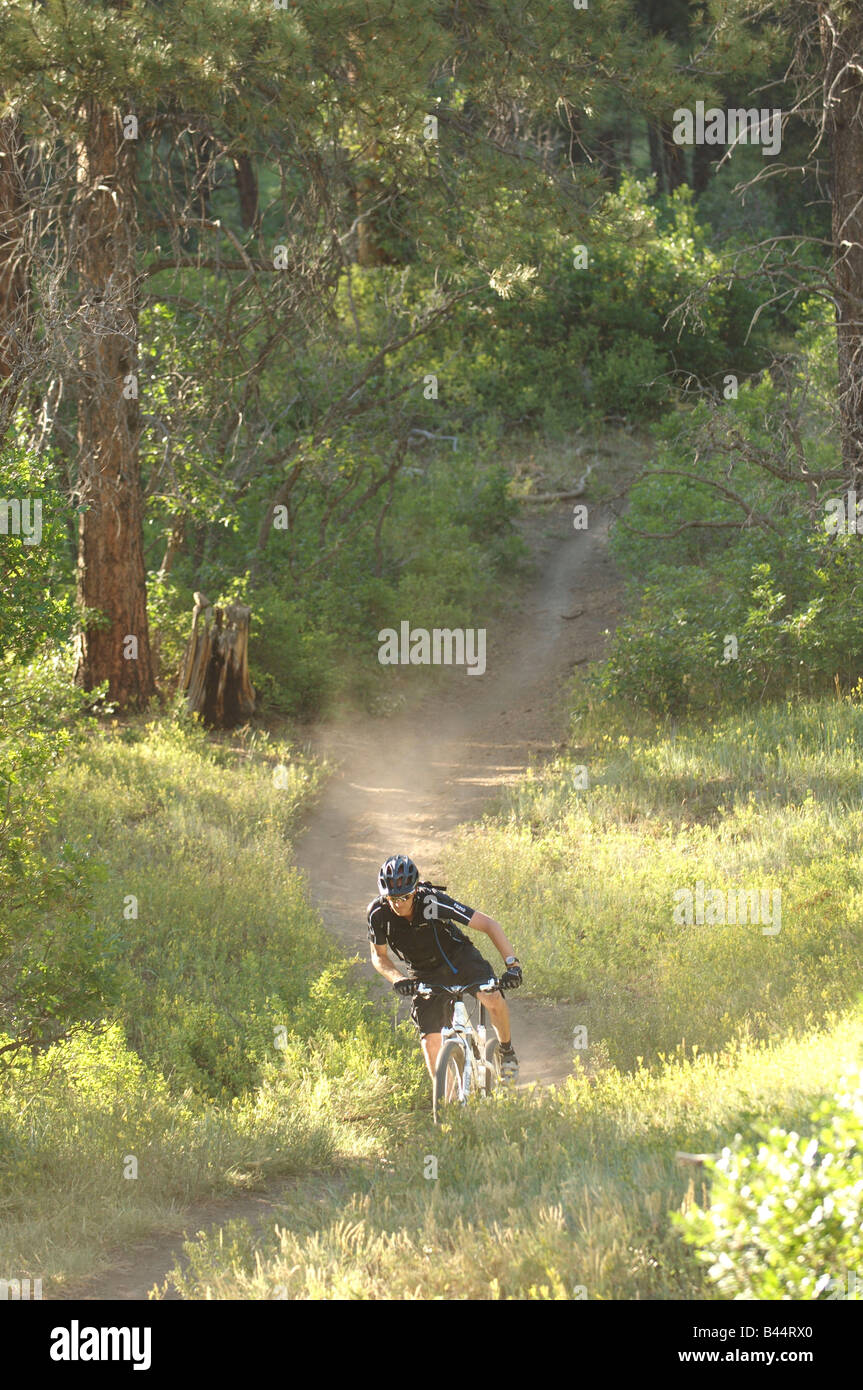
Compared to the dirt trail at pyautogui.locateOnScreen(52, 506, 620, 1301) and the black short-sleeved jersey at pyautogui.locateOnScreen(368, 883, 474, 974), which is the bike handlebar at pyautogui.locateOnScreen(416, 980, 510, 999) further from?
the dirt trail at pyautogui.locateOnScreen(52, 506, 620, 1301)

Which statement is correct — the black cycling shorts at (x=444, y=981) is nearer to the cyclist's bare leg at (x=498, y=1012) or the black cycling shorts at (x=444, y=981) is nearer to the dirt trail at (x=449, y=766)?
the cyclist's bare leg at (x=498, y=1012)

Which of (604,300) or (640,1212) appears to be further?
(604,300)

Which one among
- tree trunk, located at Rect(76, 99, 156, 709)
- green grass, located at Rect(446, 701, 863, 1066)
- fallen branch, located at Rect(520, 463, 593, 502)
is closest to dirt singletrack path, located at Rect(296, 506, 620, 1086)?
green grass, located at Rect(446, 701, 863, 1066)

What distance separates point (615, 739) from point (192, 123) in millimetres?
8016

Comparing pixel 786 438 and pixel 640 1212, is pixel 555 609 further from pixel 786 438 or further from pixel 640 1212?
pixel 640 1212

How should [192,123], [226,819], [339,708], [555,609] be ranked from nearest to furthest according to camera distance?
[226,819] → [192,123] → [339,708] → [555,609]

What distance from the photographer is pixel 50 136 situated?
12336 mm

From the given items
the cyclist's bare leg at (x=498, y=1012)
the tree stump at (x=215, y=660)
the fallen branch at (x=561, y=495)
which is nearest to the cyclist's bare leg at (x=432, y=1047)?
the cyclist's bare leg at (x=498, y=1012)

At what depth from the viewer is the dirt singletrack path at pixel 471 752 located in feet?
34.3

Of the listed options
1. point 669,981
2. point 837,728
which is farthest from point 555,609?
point 669,981

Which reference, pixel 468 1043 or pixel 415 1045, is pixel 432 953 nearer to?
Result: pixel 468 1043

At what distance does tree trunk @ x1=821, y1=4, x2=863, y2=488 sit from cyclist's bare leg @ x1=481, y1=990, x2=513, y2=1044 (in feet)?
30.0

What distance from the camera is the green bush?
355cm

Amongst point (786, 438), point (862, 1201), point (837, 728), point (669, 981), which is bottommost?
point (669, 981)
